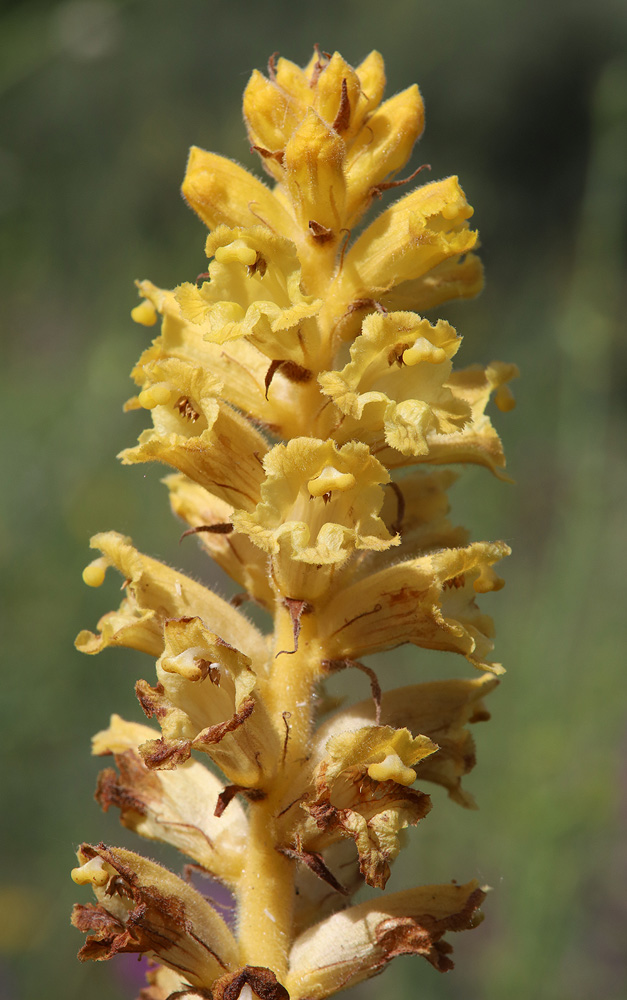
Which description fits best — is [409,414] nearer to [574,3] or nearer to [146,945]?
[146,945]

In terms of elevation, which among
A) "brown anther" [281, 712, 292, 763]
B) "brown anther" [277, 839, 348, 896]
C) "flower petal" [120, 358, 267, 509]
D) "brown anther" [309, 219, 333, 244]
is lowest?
"brown anther" [277, 839, 348, 896]

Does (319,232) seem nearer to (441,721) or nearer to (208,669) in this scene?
(208,669)

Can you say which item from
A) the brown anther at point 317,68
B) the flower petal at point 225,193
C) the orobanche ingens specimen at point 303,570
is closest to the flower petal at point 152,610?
the orobanche ingens specimen at point 303,570

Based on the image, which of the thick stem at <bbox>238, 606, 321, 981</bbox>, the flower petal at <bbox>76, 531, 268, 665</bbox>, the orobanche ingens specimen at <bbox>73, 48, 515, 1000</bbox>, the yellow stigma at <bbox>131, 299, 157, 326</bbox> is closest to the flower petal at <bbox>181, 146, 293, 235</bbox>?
the orobanche ingens specimen at <bbox>73, 48, 515, 1000</bbox>

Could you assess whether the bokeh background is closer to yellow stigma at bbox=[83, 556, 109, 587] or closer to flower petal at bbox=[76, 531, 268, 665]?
flower petal at bbox=[76, 531, 268, 665]

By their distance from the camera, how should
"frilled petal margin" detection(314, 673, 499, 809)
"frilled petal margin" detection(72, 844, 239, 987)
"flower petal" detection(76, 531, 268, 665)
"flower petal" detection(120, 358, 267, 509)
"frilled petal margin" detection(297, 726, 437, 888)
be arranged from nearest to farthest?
"frilled petal margin" detection(297, 726, 437, 888) < "frilled petal margin" detection(72, 844, 239, 987) < "flower petal" detection(120, 358, 267, 509) < "flower petal" detection(76, 531, 268, 665) < "frilled petal margin" detection(314, 673, 499, 809)

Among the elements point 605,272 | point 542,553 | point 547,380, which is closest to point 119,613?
point 605,272
